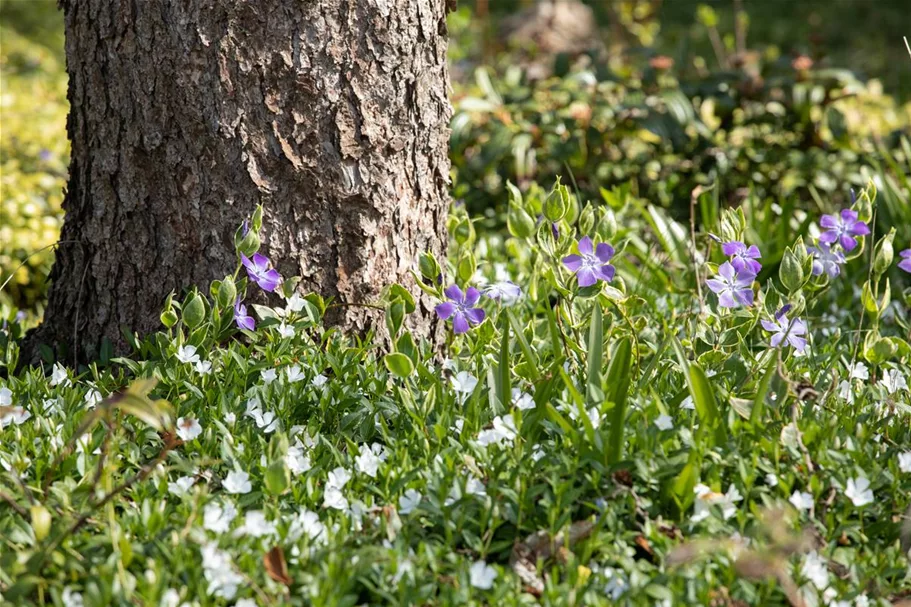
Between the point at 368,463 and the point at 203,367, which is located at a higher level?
the point at 203,367

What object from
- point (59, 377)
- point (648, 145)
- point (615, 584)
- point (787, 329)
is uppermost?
point (648, 145)

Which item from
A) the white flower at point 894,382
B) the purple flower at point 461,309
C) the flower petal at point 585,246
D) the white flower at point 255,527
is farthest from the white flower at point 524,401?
the white flower at point 894,382

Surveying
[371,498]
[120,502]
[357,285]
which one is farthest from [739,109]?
[120,502]

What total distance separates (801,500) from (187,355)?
135 cm

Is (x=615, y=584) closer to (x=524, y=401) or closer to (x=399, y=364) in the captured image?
(x=524, y=401)

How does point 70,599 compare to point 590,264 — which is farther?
point 590,264

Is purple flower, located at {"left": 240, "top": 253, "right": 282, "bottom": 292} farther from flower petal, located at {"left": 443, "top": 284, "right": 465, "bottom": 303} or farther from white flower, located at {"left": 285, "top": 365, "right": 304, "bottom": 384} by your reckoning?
flower petal, located at {"left": 443, "top": 284, "right": 465, "bottom": 303}

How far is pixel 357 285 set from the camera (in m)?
2.41

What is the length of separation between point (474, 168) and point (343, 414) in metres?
2.15

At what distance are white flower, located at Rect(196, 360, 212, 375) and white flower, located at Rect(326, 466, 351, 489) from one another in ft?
1.66

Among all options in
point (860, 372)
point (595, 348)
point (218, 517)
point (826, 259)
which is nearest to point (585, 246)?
point (595, 348)

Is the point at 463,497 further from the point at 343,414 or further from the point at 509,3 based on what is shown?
the point at 509,3

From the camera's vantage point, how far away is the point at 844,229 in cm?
230

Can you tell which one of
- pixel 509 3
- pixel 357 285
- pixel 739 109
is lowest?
pixel 357 285
